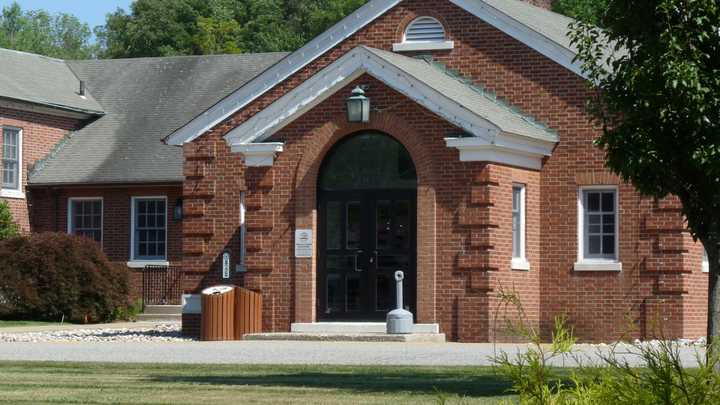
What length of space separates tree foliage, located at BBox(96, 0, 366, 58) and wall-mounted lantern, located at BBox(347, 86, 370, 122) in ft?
111

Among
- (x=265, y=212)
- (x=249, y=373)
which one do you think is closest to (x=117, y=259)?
(x=265, y=212)

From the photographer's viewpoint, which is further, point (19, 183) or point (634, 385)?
point (19, 183)

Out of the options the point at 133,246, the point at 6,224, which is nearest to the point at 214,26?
the point at 133,246

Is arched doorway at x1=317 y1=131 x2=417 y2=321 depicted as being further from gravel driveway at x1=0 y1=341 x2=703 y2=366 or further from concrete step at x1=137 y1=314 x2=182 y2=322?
concrete step at x1=137 y1=314 x2=182 y2=322

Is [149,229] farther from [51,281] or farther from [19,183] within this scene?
[51,281]

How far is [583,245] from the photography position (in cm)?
2673

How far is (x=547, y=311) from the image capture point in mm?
26828

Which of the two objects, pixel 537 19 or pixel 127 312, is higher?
pixel 537 19

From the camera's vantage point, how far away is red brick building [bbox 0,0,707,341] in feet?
83.5

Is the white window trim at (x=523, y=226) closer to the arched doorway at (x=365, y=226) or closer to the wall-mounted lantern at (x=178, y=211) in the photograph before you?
the arched doorway at (x=365, y=226)

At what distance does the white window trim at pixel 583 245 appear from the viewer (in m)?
26.2

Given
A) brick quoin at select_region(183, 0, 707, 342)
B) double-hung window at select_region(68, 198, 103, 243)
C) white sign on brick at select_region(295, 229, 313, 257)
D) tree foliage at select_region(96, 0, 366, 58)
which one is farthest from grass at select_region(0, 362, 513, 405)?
tree foliage at select_region(96, 0, 366, 58)

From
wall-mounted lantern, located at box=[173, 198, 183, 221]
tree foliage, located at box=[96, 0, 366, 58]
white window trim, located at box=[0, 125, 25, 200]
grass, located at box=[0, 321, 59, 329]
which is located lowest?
grass, located at box=[0, 321, 59, 329]

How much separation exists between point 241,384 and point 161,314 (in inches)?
804
